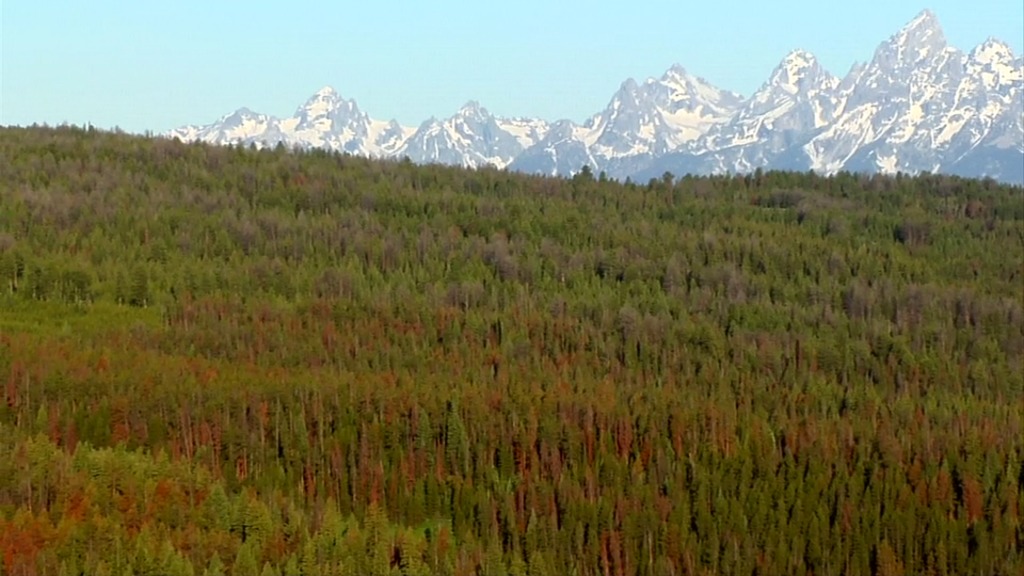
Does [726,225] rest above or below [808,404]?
above

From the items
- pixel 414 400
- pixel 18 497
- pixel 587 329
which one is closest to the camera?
pixel 18 497

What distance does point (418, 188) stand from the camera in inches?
4259

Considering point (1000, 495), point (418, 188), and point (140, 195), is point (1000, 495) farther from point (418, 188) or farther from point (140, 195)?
point (418, 188)

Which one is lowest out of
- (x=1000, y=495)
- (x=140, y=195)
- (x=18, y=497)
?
(x=1000, y=495)

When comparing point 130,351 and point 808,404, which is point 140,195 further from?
point 808,404

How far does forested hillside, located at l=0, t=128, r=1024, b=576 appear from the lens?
32.4 meters

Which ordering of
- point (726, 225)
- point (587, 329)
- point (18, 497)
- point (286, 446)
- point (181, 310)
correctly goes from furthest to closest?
point (726, 225), point (587, 329), point (181, 310), point (286, 446), point (18, 497)

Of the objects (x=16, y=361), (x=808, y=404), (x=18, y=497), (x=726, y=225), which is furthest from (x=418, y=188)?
(x=18, y=497)

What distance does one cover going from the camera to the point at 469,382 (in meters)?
54.6

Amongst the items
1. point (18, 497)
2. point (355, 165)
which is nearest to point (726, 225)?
point (355, 165)

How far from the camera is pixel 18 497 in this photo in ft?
93.6

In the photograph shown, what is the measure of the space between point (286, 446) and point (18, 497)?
16815 millimetres

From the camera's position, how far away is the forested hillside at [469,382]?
3244 cm

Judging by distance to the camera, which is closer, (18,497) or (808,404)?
(18,497)
